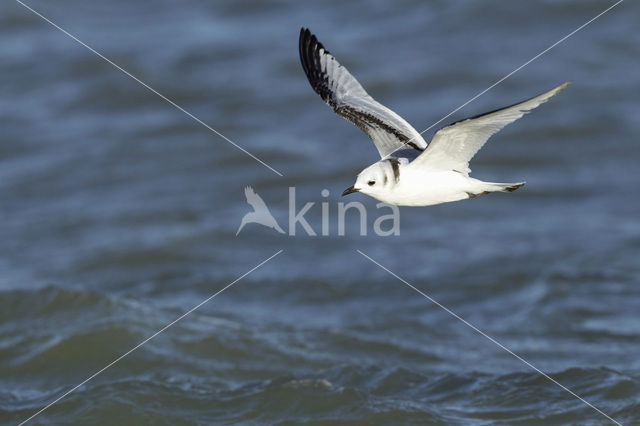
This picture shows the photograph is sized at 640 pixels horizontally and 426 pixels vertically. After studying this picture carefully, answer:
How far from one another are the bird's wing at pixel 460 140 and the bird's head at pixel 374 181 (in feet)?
0.56

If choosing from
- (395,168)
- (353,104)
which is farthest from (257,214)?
(395,168)

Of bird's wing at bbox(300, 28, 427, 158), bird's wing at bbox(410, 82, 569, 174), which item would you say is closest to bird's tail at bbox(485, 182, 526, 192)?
bird's wing at bbox(410, 82, 569, 174)

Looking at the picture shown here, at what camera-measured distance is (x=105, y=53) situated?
1545 cm

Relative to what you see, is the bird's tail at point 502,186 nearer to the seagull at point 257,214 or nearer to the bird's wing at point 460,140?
the bird's wing at point 460,140

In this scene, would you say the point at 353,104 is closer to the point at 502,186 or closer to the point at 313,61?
the point at 313,61

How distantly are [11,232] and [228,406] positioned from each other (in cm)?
507

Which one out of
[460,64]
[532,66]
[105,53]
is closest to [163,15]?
[105,53]

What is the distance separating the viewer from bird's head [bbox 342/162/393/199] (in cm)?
497

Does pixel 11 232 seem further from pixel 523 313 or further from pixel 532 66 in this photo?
pixel 532 66

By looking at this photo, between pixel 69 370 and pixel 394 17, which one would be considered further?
pixel 394 17

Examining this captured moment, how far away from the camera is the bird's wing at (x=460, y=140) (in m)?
4.65

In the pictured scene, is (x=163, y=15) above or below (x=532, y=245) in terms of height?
above

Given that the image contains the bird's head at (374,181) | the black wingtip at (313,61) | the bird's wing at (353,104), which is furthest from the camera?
the black wingtip at (313,61)

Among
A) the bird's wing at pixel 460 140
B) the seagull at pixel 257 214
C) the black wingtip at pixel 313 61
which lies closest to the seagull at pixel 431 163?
the bird's wing at pixel 460 140
